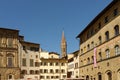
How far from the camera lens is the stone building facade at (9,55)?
200 ft

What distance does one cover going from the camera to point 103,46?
39.1 metres

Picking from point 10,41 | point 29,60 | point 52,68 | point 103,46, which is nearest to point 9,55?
point 10,41

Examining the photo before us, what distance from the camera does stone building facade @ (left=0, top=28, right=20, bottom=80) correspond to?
60.9m

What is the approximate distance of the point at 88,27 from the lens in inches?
1927

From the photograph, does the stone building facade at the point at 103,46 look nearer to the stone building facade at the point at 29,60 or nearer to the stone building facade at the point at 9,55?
the stone building facade at the point at 9,55

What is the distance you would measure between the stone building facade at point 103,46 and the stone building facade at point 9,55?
2006cm

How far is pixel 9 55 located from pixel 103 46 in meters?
31.5

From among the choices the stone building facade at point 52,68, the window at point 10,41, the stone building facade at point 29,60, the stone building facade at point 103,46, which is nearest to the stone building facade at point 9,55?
the window at point 10,41

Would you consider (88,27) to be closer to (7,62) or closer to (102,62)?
(102,62)

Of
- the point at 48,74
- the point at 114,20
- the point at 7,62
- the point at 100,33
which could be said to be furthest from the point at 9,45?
the point at 114,20

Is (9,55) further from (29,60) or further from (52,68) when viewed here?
(52,68)

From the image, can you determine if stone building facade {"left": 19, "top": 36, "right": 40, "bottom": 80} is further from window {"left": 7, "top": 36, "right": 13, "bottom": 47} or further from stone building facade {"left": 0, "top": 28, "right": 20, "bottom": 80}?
window {"left": 7, "top": 36, "right": 13, "bottom": 47}

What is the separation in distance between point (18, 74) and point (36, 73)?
381 inches

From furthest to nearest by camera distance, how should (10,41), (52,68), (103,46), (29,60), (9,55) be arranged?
(52,68) < (29,60) < (10,41) < (9,55) < (103,46)
